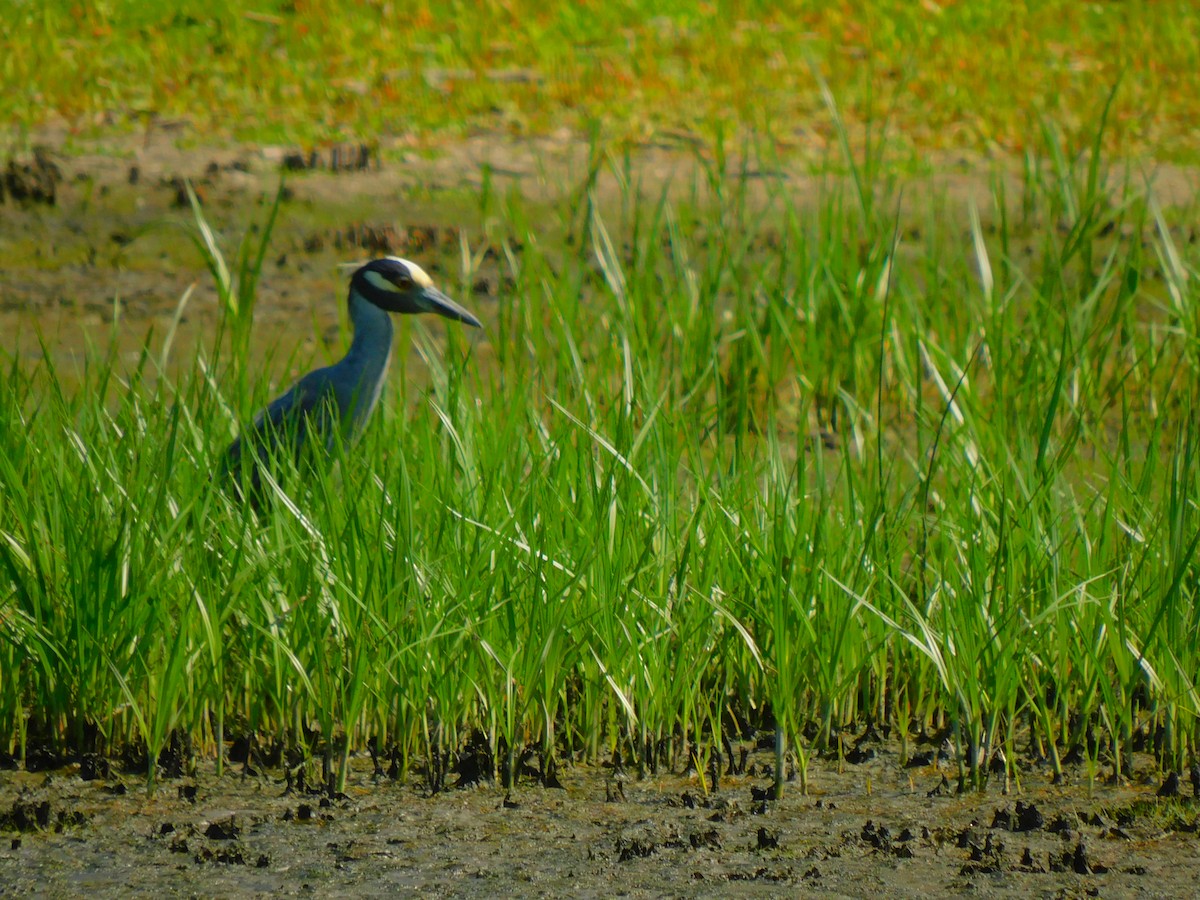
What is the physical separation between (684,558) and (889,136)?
5202 mm

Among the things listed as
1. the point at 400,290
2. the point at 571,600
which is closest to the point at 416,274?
the point at 400,290

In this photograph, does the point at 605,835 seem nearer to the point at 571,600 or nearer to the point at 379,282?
the point at 571,600

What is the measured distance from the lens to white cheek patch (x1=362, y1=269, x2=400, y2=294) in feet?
13.3

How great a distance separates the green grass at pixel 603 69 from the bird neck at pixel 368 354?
3156 mm

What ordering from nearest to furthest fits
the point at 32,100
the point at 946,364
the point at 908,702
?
the point at 908,702, the point at 946,364, the point at 32,100

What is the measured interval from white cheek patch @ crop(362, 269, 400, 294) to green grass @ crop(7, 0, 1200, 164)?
10.1 feet

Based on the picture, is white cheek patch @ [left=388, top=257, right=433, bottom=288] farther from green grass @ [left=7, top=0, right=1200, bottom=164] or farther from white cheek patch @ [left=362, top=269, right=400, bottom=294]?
green grass @ [left=7, top=0, right=1200, bottom=164]

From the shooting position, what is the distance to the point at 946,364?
413 centimetres

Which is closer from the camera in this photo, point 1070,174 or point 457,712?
point 457,712

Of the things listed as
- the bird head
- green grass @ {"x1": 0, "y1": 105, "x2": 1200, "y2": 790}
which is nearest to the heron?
the bird head

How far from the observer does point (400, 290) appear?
4066 millimetres

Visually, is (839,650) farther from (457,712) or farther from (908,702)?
(457,712)

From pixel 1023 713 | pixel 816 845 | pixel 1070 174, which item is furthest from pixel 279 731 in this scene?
pixel 1070 174

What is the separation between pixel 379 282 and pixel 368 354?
0.21 m
